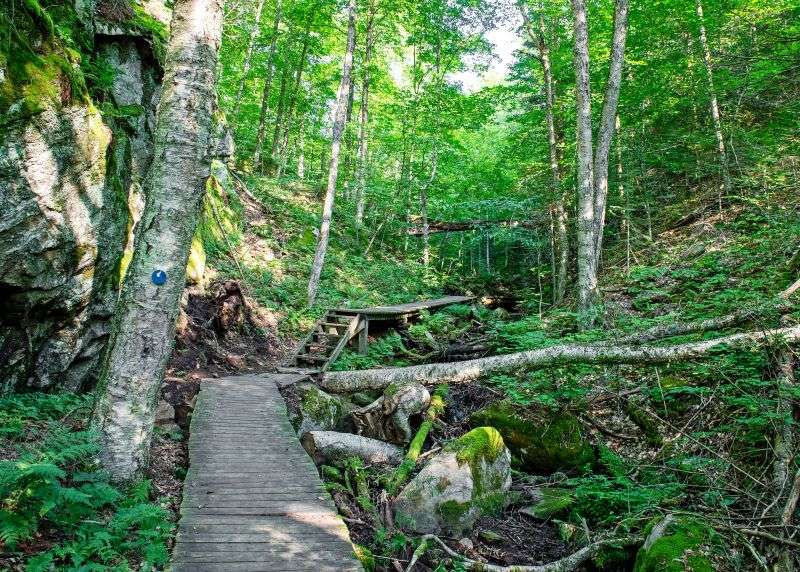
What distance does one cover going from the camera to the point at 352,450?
21.4 ft

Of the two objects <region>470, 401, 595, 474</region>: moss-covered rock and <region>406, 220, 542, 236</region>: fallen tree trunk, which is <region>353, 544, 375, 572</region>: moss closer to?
<region>470, 401, 595, 474</region>: moss-covered rock

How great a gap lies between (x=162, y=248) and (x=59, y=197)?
201cm

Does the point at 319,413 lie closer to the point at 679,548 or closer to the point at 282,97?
the point at 679,548

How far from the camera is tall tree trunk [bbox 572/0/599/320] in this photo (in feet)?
30.5

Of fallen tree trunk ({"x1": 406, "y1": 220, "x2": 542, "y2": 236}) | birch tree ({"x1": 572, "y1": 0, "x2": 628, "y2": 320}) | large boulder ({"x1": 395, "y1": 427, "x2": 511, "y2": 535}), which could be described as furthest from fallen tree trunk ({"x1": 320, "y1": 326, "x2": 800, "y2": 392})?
fallen tree trunk ({"x1": 406, "y1": 220, "x2": 542, "y2": 236})

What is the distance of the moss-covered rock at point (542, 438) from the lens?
6629mm

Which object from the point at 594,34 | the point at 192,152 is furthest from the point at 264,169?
the point at 192,152

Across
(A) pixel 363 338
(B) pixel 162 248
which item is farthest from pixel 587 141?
(B) pixel 162 248

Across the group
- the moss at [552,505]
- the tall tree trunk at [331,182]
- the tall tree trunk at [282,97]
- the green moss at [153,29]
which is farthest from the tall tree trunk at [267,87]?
the moss at [552,505]

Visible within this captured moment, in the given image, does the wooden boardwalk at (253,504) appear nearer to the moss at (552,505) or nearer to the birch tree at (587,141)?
the moss at (552,505)

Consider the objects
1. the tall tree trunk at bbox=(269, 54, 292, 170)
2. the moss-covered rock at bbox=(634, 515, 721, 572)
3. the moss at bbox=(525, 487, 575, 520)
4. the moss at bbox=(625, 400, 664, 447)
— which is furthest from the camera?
the tall tree trunk at bbox=(269, 54, 292, 170)

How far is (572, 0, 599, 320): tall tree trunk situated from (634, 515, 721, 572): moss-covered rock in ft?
16.9

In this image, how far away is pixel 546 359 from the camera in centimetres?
666

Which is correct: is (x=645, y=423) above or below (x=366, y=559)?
above
